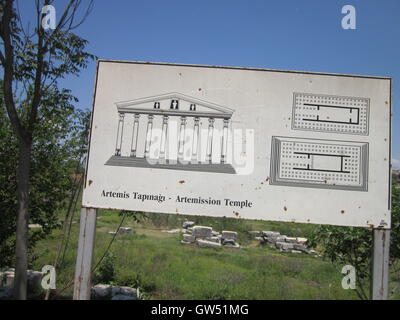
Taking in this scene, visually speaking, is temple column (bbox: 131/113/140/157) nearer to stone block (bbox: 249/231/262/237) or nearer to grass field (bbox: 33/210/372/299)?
grass field (bbox: 33/210/372/299)

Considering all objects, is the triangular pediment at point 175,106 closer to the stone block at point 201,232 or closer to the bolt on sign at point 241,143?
the bolt on sign at point 241,143

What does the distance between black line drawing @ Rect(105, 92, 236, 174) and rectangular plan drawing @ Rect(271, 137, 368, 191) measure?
23.2 inches

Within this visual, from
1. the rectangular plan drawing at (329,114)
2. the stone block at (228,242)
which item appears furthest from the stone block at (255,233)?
the rectangular plan drawing at (329,114)

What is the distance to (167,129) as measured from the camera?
3.73 meters

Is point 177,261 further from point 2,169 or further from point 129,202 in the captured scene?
point 129,202

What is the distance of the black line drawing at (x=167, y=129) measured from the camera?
144 inches

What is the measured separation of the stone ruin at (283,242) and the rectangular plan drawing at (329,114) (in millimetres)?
10635

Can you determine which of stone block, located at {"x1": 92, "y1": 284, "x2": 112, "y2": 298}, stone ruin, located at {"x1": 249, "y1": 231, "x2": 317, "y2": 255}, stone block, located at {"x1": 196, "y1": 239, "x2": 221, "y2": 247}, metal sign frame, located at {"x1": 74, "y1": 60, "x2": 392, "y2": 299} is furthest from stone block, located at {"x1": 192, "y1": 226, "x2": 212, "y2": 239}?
metal sign frame, located at {"x1": 74, "y1": 60, "x2": 392, "y2": 299}

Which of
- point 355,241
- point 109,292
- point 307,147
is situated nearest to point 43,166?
point 109,292

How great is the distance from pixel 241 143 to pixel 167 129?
0.88 m

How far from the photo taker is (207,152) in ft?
12.1
